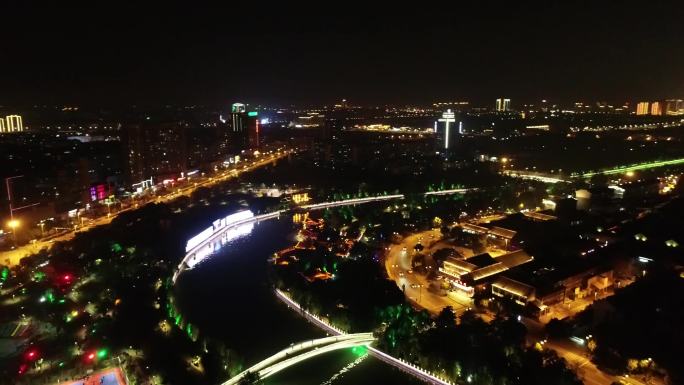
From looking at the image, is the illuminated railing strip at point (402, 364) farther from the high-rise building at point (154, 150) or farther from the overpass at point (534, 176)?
the overpass at point (534, 176)

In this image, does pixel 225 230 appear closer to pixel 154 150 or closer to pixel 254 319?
pixel 254 319

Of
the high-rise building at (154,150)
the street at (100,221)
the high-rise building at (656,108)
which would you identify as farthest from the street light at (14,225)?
the high-rise building at (656,108)

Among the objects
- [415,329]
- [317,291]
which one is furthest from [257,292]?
[415,329]

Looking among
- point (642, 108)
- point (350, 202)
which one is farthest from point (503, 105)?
point (350, 202)

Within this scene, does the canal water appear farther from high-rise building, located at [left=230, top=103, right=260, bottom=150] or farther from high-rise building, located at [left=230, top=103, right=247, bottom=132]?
high-rise building, located at [left=230, top=103, right=247, bottom=132]

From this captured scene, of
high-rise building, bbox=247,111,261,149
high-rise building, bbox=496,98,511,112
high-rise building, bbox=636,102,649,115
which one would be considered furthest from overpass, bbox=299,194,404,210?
high-rise building, bbox=496,98,511,112

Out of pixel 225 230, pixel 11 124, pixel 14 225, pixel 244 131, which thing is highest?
pixel 11 124

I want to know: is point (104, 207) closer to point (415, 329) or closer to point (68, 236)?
point (68, 236)

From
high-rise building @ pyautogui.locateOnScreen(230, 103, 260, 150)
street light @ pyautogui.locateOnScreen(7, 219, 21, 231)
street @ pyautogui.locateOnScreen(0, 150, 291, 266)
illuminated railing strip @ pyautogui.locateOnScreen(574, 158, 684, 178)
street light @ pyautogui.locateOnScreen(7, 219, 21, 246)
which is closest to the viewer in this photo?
street @ pyautogui.locateOnScreen(0, 150, 291, 266)
